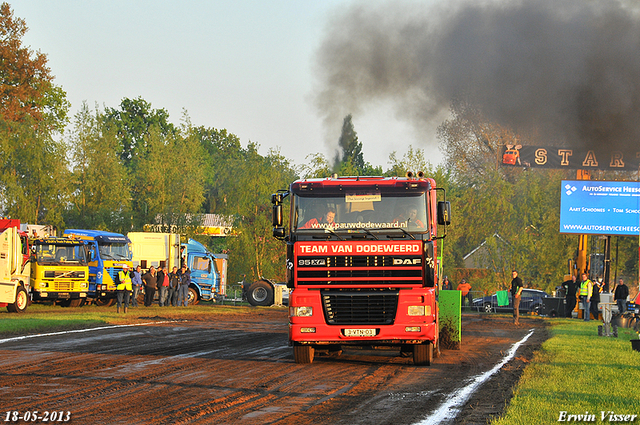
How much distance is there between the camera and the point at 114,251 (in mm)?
35406

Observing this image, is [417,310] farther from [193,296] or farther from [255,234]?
[255,234]

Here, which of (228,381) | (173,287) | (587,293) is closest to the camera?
(228,381)

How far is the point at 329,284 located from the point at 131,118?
321ft

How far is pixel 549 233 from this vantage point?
44969 millimetres

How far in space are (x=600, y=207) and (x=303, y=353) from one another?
25.8 meters

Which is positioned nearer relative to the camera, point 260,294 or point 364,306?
point 364,306

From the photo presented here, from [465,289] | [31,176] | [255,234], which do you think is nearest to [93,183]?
[31,176]

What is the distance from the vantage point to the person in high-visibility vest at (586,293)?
3047 cm

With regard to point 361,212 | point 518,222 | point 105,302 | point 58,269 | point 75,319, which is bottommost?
point 105,302

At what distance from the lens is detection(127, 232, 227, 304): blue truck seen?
39.0m

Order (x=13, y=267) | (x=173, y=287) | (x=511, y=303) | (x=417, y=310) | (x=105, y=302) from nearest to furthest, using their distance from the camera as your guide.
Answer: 1. (x=417, y=310)
2. (x=13, y=267)
3. (x=173, y=287)
4. (x=105, y=302)
5. (x=511, y=303)

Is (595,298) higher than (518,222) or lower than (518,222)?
lower

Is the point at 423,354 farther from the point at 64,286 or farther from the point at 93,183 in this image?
the point at 93,183

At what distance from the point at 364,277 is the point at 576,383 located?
3.79m
